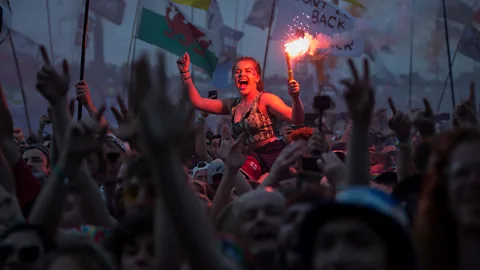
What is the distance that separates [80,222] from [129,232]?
0.87 metres

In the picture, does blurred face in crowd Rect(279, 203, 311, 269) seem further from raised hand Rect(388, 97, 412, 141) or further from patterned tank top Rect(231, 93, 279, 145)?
patterned tank top Rect(231, 93, 279, 145)

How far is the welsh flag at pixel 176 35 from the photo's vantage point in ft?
23.8

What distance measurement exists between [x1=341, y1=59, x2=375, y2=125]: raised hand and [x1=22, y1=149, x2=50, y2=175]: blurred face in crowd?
317 centimetres

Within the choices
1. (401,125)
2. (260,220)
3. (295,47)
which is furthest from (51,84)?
(295,47)

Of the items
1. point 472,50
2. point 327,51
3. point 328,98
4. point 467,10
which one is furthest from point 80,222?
point 467,10

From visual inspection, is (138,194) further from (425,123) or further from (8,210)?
(425,123)

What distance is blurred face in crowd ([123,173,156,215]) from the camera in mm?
2453

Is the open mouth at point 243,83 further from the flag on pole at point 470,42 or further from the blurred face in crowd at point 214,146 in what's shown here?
the flag on pole at point 470,42

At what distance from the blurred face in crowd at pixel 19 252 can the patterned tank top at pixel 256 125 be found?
9.28 ft

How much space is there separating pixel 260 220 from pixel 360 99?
1.97 ft

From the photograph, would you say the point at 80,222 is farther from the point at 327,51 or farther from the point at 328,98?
the point at 327,51

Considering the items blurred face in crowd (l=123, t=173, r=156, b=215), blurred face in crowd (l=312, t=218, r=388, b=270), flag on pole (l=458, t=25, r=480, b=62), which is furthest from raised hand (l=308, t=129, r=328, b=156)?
flag on pole (l=458, t=25, r=480, b=62)

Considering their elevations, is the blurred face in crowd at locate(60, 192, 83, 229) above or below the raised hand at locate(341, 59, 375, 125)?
below

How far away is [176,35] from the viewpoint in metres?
7.35
